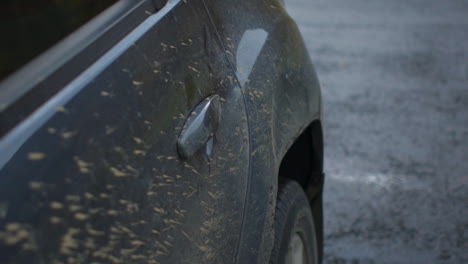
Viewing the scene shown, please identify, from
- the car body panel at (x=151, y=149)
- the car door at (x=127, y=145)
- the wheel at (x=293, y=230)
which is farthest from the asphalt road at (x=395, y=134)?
the car door at (x=127, y=145)

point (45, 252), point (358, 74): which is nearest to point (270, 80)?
point (45, 252)

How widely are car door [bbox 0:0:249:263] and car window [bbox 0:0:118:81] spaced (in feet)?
0.09

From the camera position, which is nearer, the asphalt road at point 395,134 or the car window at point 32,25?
the car window at point 32,25

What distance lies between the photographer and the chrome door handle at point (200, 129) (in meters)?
1.45

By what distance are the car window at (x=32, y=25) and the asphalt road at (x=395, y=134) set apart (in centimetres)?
233

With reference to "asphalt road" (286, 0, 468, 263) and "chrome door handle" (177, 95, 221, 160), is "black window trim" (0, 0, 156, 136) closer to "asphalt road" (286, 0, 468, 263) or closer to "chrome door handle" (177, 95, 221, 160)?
"chrome door handle" (177, 95, 221, 160)

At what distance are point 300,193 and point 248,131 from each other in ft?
2.07

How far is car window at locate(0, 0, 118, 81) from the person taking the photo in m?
1.21

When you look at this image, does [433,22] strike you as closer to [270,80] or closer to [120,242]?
[270,80]

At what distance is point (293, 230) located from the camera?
218 centimetres

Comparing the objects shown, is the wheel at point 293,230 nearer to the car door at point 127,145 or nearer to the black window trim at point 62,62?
the car door at point 127,145

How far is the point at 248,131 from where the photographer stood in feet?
5.83

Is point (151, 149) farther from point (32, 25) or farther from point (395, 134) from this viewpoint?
point (395, 134)

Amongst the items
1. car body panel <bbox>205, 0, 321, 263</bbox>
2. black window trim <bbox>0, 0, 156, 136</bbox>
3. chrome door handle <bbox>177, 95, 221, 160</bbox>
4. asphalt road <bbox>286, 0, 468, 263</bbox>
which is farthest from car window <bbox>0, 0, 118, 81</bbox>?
asphalt road <bbox>286, 0, 468, 263</bbox>
